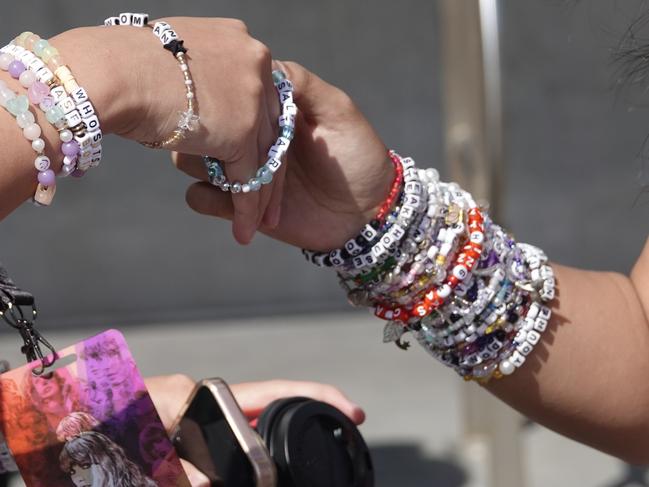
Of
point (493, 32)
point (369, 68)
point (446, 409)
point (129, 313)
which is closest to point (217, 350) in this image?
point (129, 313)

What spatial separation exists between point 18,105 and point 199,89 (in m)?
0.16

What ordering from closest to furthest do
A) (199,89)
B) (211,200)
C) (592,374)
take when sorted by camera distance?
(199,89), (211,200), (592,374)

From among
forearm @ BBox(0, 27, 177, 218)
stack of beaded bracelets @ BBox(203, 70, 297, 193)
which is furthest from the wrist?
stack of beaded bracelets @ BBox(203, 70, 297, 193)

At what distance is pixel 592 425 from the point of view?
3.30ft

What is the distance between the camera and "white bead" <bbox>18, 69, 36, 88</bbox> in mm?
681

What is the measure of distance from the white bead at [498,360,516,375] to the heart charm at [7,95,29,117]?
23.0 inches

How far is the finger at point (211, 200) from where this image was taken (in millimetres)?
891

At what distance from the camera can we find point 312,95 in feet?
3.04

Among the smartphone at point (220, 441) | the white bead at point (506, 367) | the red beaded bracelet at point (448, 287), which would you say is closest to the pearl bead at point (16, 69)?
the smartphone at point (220, 441)

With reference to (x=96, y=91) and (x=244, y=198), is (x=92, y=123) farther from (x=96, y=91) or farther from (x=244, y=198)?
(x=244, y=198)

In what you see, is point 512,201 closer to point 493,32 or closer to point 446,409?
point 446,409

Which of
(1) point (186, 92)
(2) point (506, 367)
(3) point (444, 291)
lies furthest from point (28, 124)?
(2) point (506, 367)

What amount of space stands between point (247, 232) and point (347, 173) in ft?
0.51

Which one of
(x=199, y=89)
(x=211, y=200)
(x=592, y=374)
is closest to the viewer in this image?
(x=199, y=89)
